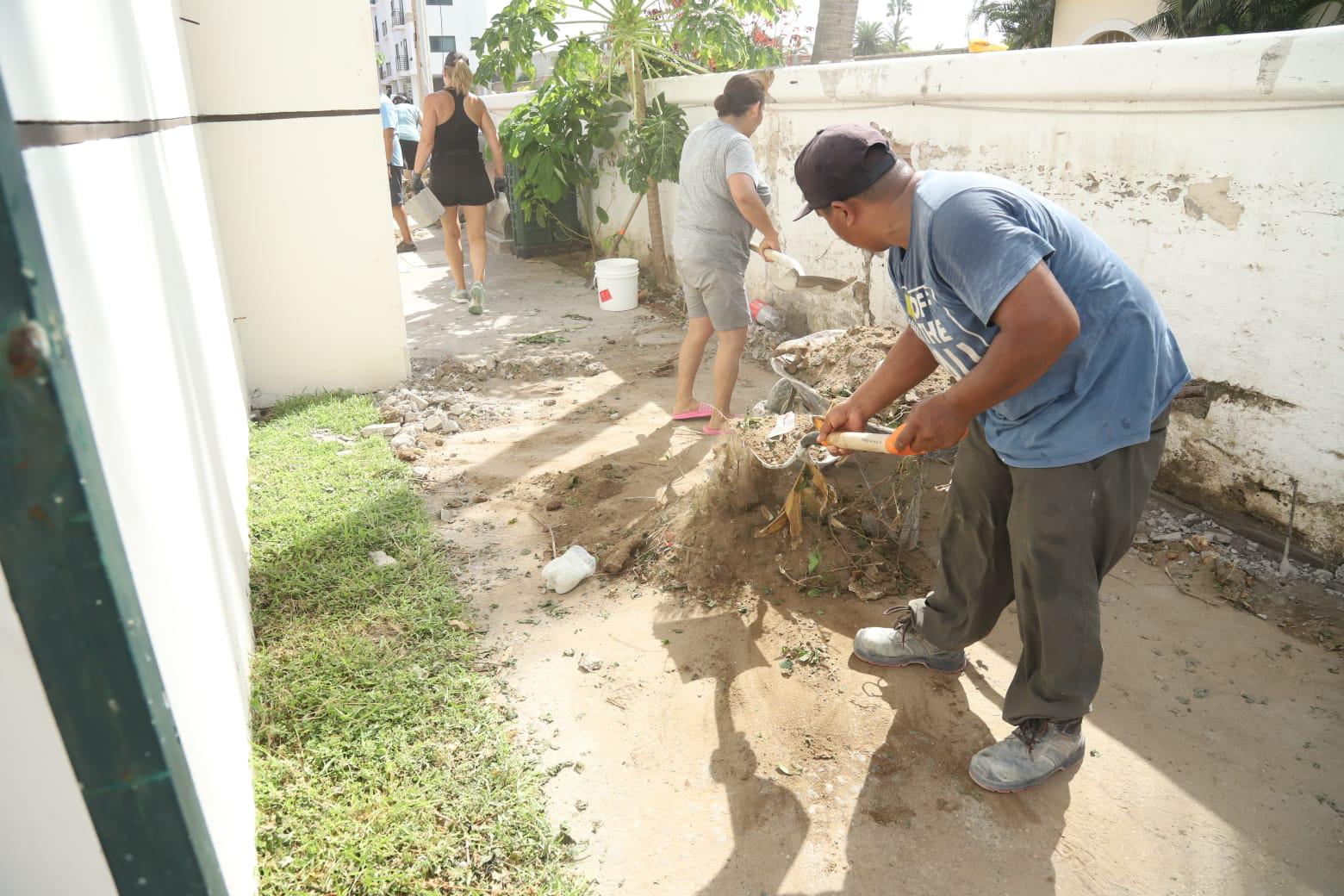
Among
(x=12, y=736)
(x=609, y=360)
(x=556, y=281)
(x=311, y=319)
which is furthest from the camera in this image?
(x=556, y=281)

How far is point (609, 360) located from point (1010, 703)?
4.58m

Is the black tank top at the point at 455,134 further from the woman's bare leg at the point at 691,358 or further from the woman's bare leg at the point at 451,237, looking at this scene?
the woman's bare leg at the point at 691,358

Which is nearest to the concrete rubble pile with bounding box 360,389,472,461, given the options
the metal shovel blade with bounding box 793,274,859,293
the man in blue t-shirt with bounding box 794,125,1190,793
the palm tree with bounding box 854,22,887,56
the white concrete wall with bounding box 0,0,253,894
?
the white concrete wall with bounding box 0,0,253,894

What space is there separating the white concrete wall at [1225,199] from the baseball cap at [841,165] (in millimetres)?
2044

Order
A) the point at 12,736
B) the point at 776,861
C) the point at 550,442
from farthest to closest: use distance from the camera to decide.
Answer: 1. the point at 550,442
2. the point at 776,861
3. the point at 12,736

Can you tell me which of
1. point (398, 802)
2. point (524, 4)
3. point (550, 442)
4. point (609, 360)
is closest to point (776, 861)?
point (398, 802)

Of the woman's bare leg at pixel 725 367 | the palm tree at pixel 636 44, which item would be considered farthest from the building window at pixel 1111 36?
the woman's bare leg at pixel 725 367

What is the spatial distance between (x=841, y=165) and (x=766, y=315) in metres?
3.84

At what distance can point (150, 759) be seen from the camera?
3.58 feet

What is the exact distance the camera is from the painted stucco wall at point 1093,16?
17.1 meters

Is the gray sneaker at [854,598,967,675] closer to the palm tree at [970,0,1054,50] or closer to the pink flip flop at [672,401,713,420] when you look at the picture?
the pink flip flop at [672,401,713,420]

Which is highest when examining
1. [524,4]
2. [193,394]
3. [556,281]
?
[524,4]

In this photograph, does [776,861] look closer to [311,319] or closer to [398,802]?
[398,802]

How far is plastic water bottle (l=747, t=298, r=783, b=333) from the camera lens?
18.8ft
